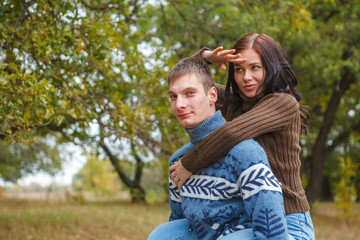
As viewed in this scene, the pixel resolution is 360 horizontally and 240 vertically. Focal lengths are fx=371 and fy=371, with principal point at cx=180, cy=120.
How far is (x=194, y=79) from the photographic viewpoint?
6.73 feet

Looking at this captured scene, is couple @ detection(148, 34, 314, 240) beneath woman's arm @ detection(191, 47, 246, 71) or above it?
beneath

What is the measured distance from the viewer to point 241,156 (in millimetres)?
1841

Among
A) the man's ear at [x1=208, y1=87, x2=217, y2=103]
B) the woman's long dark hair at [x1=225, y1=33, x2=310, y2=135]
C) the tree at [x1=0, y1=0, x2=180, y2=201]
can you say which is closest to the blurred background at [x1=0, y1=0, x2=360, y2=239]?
the tree at [x1=0, y1=0, x2=180, y2=201]

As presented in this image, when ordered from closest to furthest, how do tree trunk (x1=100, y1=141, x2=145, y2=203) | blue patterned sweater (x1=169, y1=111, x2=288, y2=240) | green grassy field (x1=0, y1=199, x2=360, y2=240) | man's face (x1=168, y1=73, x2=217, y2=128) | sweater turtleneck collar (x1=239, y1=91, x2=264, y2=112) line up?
1. blue patterned sweater (x1=169, y1=111, x2=288, y2=240)
2. man's face (x1=168, y1=73, x2=217, y2=128)
3. sweater turtleneck collar (x1=239, y1=91, x2=264, y2=112)
4. tree trunk (x1=100, y1=141, x2=145, y2=203)
5. green grassy field (x1=0, y1=199, x2=360, y2=240)

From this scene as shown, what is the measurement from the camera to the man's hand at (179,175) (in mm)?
2049

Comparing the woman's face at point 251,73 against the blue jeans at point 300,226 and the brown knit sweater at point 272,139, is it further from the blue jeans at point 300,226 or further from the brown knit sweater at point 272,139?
the blue jeans at point 300,226

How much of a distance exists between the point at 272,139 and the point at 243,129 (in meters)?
0.29

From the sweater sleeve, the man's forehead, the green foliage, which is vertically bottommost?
the green foliage

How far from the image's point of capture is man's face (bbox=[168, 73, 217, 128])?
2027 mm

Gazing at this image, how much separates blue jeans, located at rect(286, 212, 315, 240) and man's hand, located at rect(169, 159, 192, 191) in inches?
24.2

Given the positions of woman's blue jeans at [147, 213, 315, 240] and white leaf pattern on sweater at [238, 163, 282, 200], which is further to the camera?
woman's blue jeans at [147, 213, 315, 240]

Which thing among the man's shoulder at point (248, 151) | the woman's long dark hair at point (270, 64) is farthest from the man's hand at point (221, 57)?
the man's shoulder at point (248, 151)

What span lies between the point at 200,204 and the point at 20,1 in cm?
317

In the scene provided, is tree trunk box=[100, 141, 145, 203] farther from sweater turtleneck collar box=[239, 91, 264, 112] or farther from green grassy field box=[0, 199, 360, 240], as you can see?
sweater turtleneck collar box=[239, 91, 264, 112]
